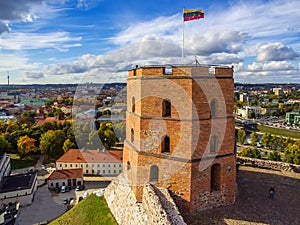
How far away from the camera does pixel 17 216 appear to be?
28.2m

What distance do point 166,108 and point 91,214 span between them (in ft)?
28.3

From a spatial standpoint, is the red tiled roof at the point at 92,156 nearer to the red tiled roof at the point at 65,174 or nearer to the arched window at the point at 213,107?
the red tiled roof at the point at 65,174

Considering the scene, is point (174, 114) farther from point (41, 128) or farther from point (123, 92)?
point (41, 128)

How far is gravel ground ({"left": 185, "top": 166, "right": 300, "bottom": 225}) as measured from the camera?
1293 centimetres

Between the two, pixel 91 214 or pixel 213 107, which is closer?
pixel 213 107

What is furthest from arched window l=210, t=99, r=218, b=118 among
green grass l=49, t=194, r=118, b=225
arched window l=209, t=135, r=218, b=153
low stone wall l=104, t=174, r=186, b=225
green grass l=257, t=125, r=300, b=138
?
green grass l=257, t=125, r=300, b=138

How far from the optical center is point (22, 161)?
156 ft


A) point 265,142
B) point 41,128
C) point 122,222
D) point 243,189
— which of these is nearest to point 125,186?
point 122,222

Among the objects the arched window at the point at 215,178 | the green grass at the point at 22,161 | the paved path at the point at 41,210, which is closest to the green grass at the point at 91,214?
the arched window at the point at 215,178

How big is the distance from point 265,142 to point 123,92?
4299 cm

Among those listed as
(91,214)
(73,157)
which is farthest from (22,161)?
(91,214)

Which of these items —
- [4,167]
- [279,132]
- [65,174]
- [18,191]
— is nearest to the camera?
[18,191]

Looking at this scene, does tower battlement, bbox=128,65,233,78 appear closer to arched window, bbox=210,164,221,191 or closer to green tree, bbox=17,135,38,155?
arched window, bbox=210,164,221,191

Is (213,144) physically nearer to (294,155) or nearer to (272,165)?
(272,165)
